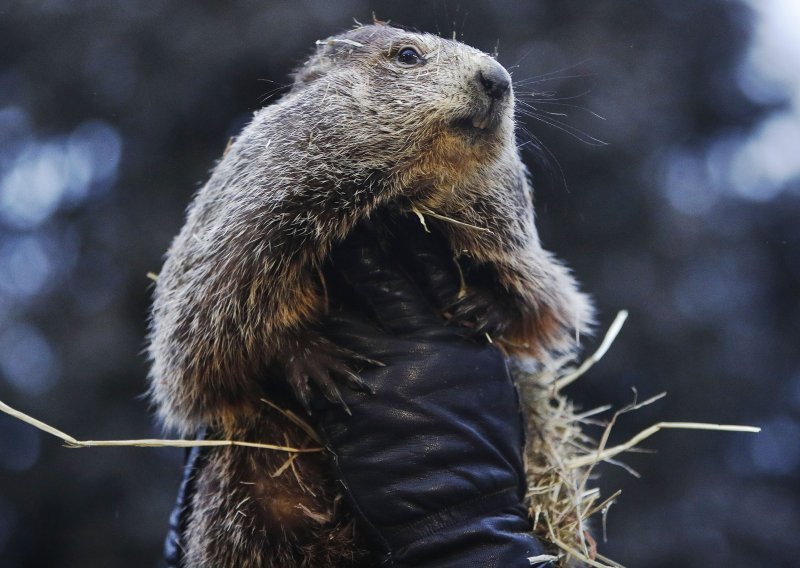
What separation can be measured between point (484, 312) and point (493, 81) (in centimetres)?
65

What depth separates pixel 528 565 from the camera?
1.78 meters

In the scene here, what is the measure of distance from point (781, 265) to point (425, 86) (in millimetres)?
4453

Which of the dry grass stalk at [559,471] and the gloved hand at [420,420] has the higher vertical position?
the gloved hand at [420,420]

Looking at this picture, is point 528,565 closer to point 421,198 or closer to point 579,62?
point 421,198

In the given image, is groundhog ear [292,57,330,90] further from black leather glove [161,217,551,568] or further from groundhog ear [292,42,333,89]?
black leather glove [161,217,551,568]

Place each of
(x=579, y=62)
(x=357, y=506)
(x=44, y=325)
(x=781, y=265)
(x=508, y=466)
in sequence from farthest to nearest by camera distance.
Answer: (x=781, y=265) < (x=44, y=325) < (x=579, y=62) < (x=508, y=466) < (x=357, y=506)

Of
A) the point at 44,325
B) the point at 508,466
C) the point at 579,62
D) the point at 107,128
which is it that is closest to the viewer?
the point at 508,466

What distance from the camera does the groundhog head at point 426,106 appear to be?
1800 mm

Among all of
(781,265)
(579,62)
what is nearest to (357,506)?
(579,62)

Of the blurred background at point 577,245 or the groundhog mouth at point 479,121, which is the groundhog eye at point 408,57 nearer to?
the groundhog mouth at point 479,121

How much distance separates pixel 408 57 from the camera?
1.97 metres

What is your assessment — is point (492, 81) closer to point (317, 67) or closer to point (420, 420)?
point (317, 67)

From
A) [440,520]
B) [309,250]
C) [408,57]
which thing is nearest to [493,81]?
[408,57]

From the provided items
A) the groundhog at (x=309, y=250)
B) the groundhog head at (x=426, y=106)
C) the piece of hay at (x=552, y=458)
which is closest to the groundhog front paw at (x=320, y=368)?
the groundhog at (x=309, y=250)
